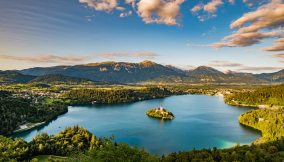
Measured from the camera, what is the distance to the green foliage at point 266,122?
60.3 metres

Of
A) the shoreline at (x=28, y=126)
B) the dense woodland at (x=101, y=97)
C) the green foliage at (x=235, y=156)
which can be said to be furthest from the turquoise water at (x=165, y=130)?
the dense woodland at (x=101, y=97)

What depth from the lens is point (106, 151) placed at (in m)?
18.4

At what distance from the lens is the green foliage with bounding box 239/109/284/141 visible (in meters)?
60.3

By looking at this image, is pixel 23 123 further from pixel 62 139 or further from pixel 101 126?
pixel 62 139

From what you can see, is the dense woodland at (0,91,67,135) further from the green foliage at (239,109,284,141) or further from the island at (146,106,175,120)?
the green foliage at (239,109,284,141)

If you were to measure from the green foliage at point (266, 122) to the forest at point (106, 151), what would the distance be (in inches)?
647

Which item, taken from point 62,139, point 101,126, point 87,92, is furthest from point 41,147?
point 87,92

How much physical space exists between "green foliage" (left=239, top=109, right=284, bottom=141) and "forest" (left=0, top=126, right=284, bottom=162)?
16.4 m

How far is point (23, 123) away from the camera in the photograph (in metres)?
79.1

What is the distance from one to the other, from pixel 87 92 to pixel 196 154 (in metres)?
126

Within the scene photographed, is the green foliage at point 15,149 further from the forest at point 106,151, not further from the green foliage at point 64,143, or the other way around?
the green foliage at point 64,143

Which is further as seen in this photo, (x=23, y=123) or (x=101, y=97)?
(x=101, y=97)

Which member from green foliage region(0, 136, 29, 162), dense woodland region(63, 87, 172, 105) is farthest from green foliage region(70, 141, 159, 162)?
dense woodland region(63, 87, 172, 105)

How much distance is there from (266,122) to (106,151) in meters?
65.3
